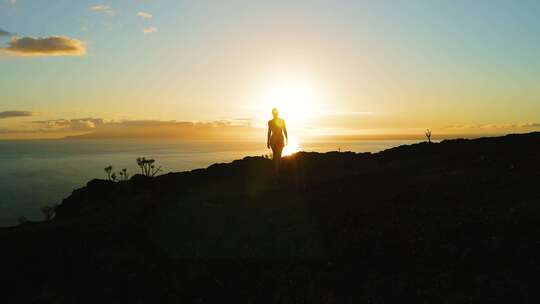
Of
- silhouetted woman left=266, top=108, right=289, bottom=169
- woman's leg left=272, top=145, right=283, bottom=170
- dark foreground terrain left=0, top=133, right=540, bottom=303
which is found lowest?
dark foreground terrain left=0, top=133, right=540, bottom=303

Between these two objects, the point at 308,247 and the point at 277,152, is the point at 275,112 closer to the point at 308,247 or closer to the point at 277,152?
the point at 277,152

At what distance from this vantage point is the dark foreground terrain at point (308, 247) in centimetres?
912

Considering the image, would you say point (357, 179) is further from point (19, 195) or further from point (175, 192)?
point (19, 195)

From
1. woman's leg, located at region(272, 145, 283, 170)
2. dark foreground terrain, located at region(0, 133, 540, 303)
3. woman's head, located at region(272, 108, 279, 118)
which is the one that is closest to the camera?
dark foreground terrain, located at region(0, 133, 540, 303)

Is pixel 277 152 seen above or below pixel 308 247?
above

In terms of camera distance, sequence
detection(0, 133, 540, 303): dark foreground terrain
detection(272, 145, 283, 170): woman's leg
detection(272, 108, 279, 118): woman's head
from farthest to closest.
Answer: detection(272, 145, 283, 170): woman's leg, detection(272, 108, 279, 118): woman's head, detection(0, 133, 540, 303): dark foreground terrain

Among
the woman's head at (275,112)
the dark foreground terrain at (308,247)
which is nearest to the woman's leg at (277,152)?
the woman's head at (275,112)

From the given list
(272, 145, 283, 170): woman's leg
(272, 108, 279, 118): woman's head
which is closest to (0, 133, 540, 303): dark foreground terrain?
(272, 145, 283, 170): woman's leg

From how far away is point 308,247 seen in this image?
1112cm

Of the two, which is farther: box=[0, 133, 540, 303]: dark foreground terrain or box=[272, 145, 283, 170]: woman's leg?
box=[272, 145, 283, 170]: woman's leg

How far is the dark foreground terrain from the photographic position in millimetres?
9117

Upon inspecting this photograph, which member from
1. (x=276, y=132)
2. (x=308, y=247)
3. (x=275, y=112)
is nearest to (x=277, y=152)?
(x=276, y=132)

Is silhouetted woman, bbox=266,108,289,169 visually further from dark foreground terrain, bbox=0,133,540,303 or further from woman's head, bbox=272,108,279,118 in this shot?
dark foreground terrain, bbox=0,133,540,303

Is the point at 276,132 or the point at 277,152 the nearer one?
the point at 276,132
